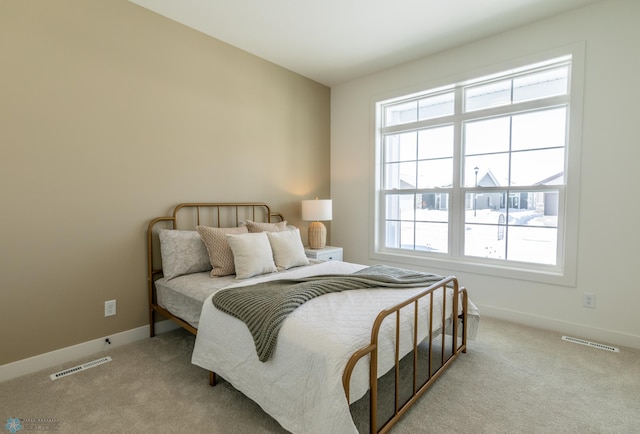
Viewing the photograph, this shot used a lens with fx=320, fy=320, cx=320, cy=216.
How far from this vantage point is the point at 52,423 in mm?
1629

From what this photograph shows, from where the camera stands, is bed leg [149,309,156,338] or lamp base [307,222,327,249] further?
lamp base [307,222,327,249]

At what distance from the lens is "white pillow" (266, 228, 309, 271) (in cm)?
271

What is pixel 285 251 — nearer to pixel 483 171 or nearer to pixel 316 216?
pixel 316 216

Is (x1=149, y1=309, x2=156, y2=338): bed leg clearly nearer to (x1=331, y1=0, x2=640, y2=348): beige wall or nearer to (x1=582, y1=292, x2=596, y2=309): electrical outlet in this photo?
(x1=331, y1=0, x2=640, y2=348): beige wall

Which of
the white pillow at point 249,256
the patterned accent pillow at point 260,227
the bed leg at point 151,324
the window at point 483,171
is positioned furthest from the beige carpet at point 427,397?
the patterned accent pillow at point 260,227

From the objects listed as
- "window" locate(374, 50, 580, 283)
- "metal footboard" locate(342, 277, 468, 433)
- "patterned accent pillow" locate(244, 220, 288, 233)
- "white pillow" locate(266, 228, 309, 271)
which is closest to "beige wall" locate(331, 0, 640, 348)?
"window" locate(374, 50, 580, 283)

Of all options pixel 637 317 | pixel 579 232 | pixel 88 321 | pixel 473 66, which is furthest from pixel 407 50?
pixel 88 321

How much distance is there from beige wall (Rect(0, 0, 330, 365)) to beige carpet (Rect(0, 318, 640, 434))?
463mm

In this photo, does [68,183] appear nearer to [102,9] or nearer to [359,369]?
[102,9]

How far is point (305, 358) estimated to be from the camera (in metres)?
1.39

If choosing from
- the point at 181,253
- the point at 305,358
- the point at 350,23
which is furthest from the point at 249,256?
the point at 350,23

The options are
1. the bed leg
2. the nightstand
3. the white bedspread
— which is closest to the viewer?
the white bedspread

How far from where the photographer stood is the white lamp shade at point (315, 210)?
363 centimetres

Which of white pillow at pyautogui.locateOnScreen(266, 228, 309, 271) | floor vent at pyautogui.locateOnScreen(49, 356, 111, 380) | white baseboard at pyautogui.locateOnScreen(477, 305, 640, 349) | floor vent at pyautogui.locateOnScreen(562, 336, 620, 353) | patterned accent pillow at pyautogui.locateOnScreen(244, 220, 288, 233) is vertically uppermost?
patterned accent pillow at pyautogui.locateOnScreen(244, 220, 288, 233)
